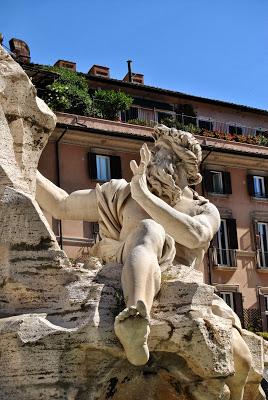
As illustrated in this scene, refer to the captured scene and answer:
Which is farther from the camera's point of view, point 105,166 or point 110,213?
point 105,166

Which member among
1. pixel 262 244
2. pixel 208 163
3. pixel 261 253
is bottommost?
pixel 261 253

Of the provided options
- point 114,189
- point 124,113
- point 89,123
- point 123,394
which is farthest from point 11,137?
point 124,113

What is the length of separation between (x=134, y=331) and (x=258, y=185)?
32.9m

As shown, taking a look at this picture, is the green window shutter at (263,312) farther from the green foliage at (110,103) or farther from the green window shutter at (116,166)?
the green foliage at (110,103)

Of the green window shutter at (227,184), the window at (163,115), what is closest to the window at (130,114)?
the window at (163,115)

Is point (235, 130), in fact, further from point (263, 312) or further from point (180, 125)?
point (263, 312)

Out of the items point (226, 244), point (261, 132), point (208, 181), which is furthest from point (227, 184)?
point (261, 132)

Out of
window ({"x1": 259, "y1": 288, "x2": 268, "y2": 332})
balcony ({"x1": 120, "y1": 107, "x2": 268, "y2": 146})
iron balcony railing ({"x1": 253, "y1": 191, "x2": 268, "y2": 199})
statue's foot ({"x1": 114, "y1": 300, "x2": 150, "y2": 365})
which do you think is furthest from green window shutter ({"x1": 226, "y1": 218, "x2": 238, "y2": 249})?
statue's foot ({"x1": 114, "y1": 300, "x2": 150, "y2": 365})

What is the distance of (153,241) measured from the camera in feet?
19.0

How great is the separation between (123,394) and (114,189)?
5.71ft

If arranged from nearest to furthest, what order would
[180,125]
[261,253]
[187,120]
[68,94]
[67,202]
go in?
[67,202]
[68,94]
[180,125]
[261,253]
[187,120]

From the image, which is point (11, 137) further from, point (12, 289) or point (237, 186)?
point (237, 186)

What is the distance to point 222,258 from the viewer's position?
35.3 meters

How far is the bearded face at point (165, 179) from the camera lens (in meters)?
6.89
